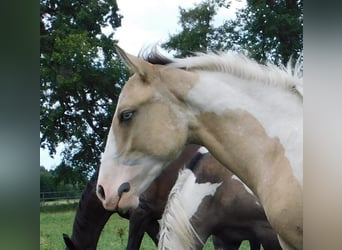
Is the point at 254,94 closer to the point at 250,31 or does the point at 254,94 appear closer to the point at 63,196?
the point at 250,31

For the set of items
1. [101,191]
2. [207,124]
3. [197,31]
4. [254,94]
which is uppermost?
[197,31]

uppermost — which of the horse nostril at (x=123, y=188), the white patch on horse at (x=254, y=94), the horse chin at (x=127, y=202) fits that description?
the white patch on horse at (x=254, y=94)

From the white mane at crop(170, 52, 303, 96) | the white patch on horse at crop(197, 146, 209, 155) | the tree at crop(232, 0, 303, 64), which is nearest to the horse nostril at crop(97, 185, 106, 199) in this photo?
the white patch on horse at crop(197, 146, 209, 155)

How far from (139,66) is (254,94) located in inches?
19.9

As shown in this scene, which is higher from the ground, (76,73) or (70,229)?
(76,73)

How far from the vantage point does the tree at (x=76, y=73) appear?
A: 2.53 m

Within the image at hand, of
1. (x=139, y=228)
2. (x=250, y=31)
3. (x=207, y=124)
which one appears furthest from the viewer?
(x=250, y=31)

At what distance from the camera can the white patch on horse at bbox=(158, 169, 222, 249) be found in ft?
8.13

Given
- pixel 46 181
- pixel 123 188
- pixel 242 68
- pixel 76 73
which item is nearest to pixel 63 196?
pixel 46 181

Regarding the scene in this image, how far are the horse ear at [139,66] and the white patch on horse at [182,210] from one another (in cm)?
44

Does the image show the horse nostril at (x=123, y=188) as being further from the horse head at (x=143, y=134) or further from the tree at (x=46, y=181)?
the tree at (x=46, y=181)

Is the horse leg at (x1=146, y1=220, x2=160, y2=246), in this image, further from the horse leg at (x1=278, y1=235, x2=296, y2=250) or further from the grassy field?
the horse leg at (x1=278, y1=235, x2=296, y2=250)

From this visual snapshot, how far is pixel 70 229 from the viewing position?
252cm

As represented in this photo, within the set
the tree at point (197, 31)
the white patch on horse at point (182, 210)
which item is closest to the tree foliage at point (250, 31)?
the tree at point (197, 31)
